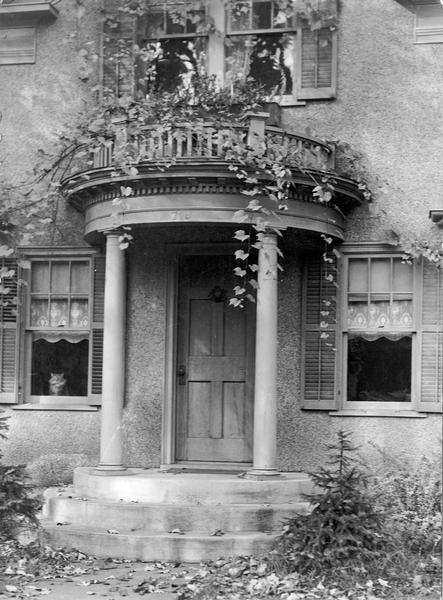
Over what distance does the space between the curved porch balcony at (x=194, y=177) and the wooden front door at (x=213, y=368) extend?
4.63 ft

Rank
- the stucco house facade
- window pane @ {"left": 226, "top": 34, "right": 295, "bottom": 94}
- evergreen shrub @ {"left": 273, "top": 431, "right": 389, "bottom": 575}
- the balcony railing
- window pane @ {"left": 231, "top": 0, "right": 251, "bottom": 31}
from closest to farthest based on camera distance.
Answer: evergreen shrub @ {"left": 273, "top": 431, "right": 389, "bottom": 575} < the balcony railing < the stucco house facade < window pane @ {"left": 226, "top": 34, "right": 295, "bottom": 94} < window pane @ {"left": 231, "top": 0, "right": 251, "bottom": 31}

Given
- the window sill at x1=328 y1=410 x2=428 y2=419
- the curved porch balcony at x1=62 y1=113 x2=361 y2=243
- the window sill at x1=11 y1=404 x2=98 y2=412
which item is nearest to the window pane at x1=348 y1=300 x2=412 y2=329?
the window sill at x1=328 y1=410 x2=428 y2=419

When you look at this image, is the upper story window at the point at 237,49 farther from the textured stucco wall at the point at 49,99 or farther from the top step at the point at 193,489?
the top step at the point at 193,489

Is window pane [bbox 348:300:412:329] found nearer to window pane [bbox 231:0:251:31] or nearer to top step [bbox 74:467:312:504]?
top step [bbox 74:467:312:504]

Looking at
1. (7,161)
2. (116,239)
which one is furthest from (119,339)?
(7,161)

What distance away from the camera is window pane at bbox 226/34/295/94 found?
10477mm

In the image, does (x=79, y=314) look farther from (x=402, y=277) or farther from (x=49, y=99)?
(x=402, y=277)

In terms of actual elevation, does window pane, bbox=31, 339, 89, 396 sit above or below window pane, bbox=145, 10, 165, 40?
below

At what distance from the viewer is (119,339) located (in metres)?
9.52

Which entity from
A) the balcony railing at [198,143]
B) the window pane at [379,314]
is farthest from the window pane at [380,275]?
the balcony railing at [198,143]

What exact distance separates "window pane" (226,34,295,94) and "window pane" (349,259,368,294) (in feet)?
6.58

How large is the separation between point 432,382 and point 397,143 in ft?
8.31

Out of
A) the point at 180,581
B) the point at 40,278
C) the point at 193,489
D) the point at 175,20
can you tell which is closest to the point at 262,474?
the point at 193,489

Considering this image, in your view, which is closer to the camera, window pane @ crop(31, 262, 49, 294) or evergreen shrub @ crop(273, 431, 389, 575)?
evergreen shrub @ crop(273, 431, 389, 575)
